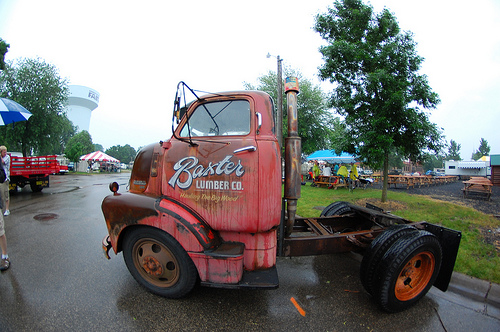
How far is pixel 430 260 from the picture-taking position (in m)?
2.72

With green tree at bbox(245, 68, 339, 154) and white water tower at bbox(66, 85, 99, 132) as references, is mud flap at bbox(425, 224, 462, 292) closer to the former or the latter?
green tree at bbox(245, 68, 339, 154)

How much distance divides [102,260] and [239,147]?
302cm

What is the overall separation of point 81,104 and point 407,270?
150m

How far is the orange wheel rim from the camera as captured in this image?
267 cm

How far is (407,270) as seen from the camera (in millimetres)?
2703

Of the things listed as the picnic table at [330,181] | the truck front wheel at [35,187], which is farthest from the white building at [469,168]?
the truck front wheel at [35,187]

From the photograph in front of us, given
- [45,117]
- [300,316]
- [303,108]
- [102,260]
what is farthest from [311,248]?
[45,117]

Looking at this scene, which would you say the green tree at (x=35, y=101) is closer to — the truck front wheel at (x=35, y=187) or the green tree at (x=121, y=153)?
the truck front wheel at (x=35, y=187)

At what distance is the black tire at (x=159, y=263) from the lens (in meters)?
2.48

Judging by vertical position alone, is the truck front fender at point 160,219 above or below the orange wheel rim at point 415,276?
above

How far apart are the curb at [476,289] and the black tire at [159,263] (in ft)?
10.9

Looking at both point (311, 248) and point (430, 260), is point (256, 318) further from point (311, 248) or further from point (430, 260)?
point (430, 260)

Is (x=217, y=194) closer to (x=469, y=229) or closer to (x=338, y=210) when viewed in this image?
(x=338, y=210)

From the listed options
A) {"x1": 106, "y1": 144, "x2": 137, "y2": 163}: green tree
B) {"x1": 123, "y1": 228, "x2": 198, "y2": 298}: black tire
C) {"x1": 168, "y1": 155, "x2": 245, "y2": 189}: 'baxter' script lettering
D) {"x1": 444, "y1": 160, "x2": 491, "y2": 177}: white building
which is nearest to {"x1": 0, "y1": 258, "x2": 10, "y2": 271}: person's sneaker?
{"x1": 123, "y1": 228, "x2": 198, "y2": 298}: black tire
